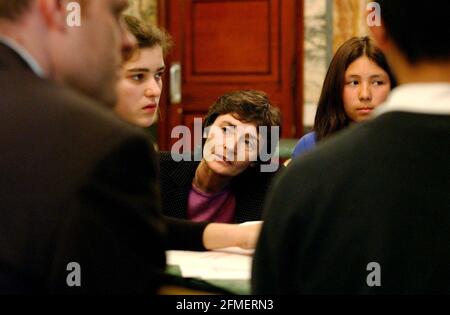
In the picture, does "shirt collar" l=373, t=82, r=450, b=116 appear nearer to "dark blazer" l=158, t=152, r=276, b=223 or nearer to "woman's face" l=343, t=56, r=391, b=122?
"dark blazer" l=158, t=152, r=276, b=223

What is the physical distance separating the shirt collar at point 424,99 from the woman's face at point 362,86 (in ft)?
5.94

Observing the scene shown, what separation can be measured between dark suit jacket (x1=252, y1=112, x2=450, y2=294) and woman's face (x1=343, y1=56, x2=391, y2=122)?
6.04ft

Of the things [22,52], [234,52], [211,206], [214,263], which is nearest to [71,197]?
[22,52]

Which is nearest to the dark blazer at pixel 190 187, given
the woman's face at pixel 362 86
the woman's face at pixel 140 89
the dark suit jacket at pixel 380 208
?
the woman's face at pixel 140 89

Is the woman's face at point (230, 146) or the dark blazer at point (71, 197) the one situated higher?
the woman's face at point (230, 146)

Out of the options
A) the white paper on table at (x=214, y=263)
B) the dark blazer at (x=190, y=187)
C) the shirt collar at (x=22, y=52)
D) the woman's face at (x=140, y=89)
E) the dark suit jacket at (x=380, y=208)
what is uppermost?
the woman's face at (x=140, y=89)

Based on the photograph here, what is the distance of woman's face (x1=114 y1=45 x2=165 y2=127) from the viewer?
2.35m

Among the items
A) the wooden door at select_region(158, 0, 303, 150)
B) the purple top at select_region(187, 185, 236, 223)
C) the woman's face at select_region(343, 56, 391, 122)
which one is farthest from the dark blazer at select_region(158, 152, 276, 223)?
the wooden door at select_region(158, 0, 303, 150)

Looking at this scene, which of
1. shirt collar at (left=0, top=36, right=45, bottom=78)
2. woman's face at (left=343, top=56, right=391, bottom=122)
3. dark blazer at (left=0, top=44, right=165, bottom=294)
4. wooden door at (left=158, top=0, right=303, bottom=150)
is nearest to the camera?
dark blazer at (left=0, top=44, right=165, bottom=294)

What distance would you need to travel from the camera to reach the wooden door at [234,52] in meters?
5.67

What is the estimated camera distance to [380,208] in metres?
0.98

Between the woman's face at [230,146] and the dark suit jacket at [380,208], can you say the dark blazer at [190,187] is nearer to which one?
the woman's face at [230,146]

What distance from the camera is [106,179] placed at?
0.92 metres

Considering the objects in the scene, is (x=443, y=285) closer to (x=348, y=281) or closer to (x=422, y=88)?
(x=348, y=281)
